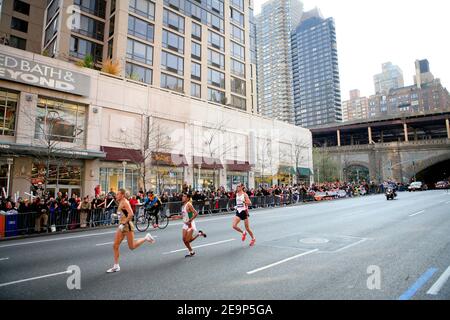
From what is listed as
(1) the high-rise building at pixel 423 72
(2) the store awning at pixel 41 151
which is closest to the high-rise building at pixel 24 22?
(2) the store awning at pixel 41 151

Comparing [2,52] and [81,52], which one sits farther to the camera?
[81,52]

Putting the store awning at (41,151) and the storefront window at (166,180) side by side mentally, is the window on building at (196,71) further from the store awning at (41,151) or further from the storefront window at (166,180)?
the store awning at (41,151)

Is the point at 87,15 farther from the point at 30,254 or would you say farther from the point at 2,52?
the point at 30,254

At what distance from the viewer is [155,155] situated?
84.6ft

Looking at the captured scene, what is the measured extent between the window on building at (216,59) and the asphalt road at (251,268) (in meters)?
35.3

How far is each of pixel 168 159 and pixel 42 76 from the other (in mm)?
11842

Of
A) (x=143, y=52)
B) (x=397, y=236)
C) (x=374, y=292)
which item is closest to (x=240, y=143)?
(x=143, y=52)

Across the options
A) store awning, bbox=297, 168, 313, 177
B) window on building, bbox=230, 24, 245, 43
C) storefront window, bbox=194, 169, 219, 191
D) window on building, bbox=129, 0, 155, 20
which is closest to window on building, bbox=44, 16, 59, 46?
window on building, bbox=129, 0, 155, 20

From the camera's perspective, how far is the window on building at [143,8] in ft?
109

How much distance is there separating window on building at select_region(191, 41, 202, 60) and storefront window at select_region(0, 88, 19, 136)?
23520 mm

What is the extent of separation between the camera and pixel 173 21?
36.9m
